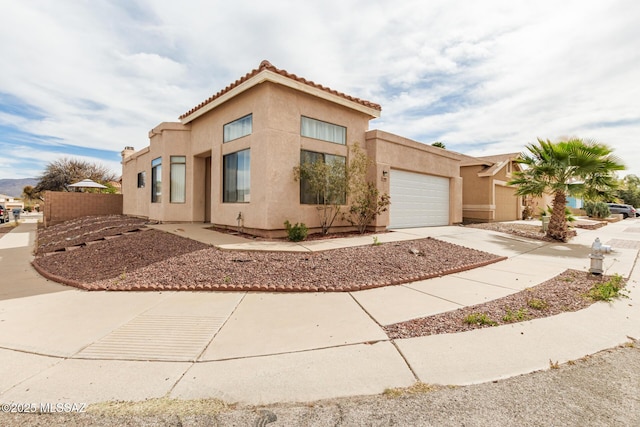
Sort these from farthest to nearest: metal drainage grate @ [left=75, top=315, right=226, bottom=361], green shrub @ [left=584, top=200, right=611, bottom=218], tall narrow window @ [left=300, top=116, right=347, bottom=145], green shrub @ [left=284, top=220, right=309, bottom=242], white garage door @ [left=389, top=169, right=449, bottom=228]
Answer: green shrub @ [left=584, top=200, right=611, bottom=218], white garage door @ [left=389, top=169, right=449, bottom=228], tall narrow window @ [left=300, top=116, right=347, bottom=145], green shrub @ [left=284, top=220, right=309, bottom=242], metal drainage grate @ [left=75, top=315, right=226, bottom=361]

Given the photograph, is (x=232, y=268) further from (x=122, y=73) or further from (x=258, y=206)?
(x=122, y=73)

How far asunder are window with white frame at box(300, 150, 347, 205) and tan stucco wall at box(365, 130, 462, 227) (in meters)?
1.81

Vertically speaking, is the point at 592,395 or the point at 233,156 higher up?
the point at 233,156

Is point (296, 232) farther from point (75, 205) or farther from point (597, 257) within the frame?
point (75, 205)

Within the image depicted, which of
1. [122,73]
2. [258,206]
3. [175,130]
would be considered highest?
[122,73]

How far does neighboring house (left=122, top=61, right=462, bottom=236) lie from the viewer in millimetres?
9156

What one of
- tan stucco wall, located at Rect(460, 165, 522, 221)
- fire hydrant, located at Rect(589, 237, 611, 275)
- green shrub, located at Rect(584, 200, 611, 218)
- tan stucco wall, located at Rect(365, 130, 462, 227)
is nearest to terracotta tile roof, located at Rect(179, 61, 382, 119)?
tan stucco wall, located at Rect(365, 130, 462, 227)

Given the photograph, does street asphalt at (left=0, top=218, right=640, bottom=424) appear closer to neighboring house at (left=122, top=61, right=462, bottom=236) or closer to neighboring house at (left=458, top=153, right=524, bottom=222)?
neighboring house at (left=122, top=61, right=462, bottom=236)

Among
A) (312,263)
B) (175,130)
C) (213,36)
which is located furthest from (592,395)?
(175,130)

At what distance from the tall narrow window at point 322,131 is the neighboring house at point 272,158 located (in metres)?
0.03


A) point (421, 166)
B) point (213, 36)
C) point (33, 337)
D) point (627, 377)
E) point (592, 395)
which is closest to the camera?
point (592, 395)

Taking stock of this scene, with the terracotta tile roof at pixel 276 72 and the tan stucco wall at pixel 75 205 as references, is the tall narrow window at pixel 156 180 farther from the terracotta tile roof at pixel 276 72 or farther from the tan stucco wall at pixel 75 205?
the tan stucco wall at pixel 75 205

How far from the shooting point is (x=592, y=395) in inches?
96.7

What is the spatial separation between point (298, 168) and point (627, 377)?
8163 mm
